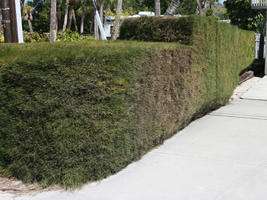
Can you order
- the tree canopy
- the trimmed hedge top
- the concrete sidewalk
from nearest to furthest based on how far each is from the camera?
the concrete sidewalk, the trimmed hedge top, the tree canopy

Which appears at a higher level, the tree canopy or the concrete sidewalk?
the tree canopy

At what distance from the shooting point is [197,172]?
4449 mm

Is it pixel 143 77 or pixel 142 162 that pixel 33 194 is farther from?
pixel 143 77

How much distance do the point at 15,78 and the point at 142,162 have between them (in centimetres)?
218

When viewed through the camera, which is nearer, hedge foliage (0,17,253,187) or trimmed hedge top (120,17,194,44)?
hedge foliage (0,17,253,187)

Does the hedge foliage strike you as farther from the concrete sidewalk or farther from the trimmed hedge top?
the trimmed hedge top

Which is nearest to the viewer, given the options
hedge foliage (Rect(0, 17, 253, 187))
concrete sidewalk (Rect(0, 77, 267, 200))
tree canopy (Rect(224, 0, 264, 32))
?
concrete sidewalk (Rect(0, 77, 267, 200))

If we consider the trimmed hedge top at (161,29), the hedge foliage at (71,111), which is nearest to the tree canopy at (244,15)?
the trimmed hedge top at (161,29)

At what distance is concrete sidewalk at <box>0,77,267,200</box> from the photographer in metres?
3.88

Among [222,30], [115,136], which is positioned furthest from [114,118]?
[222,30]

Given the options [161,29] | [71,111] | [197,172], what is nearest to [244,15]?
[161,29]

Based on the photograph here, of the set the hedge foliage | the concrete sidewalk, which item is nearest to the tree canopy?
the concrete sidewalk

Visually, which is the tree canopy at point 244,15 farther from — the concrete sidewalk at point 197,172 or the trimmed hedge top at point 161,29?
the concrete sidewalk at point 197,172

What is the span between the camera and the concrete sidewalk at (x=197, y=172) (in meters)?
3.88
